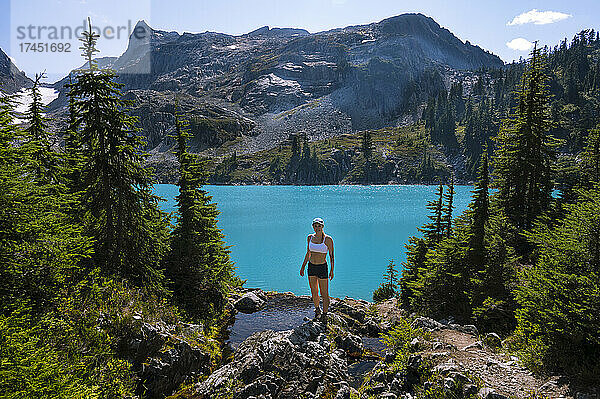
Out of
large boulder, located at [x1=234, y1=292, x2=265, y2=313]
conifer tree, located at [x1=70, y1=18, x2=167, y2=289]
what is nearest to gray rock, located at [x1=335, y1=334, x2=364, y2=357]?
large boulder, located at [x1=234, y1=292, x2=265, y2=313]

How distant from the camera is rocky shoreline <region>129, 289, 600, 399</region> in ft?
25.4

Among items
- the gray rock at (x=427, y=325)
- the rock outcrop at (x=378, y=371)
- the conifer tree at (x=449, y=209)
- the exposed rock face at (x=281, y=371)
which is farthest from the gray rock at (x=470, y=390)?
the conifer tree at (x=449, y=209)

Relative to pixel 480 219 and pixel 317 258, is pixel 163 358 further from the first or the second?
pixel 480 219

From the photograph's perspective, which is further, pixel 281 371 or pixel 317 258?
pixel 317 258

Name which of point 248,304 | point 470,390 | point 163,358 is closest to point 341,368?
point 470,390

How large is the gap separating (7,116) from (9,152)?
3.71 ft

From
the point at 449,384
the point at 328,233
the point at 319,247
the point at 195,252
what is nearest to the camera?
the point at 449,384

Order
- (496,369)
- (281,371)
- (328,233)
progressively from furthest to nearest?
(328,233) < (281,371) < (496,369)

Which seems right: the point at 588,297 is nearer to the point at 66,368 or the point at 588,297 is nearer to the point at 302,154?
the point at 66,368

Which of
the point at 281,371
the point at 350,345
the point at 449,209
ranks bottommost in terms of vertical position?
the point at 350,345

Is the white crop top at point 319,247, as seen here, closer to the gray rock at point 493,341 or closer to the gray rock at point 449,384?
the gray rock at point 449,384

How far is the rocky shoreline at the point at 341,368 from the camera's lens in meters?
7.75

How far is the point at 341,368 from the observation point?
36.9ft

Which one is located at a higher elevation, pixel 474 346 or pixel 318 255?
pixel 318 255
